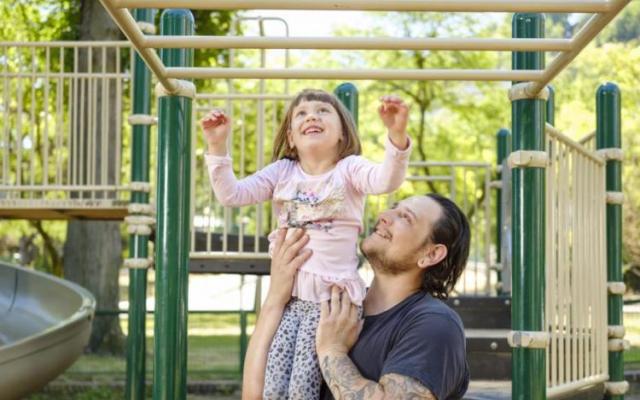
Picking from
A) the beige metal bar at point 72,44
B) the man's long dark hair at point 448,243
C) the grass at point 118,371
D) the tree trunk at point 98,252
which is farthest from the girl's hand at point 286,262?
the tree trunk at point 98,252

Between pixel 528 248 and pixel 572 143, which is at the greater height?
pixel 572 143

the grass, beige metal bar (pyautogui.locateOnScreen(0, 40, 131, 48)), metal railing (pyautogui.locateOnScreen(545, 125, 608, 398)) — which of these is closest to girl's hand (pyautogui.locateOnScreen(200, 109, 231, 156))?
metal railing (pyautogui.locateOnScreen(545, 125, 608, 398))

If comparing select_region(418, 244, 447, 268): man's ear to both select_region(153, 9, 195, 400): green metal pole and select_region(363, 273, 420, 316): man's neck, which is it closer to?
select_region(363, 273, 420, 316): man's neck

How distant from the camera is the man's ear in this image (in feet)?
8.95

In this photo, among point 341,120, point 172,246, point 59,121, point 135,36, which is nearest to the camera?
point 135,36

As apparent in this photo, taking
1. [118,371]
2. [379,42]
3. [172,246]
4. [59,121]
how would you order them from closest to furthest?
[379,42] → [172,246] → [59,121] → [118,371]

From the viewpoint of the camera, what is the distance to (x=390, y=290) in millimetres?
2756

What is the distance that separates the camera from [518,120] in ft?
11.8

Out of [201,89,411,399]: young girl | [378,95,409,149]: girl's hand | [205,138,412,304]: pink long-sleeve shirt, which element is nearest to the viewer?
[378,95,409,149]: girl's hand

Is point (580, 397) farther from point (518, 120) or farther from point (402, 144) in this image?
point (402, 144)

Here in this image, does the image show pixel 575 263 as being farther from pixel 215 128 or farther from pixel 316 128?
pixel 215 128

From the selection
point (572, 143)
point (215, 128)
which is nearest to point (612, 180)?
point (572, 143)

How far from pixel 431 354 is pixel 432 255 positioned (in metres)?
0.34

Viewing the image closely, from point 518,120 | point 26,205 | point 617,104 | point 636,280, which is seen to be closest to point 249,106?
point 636,280
